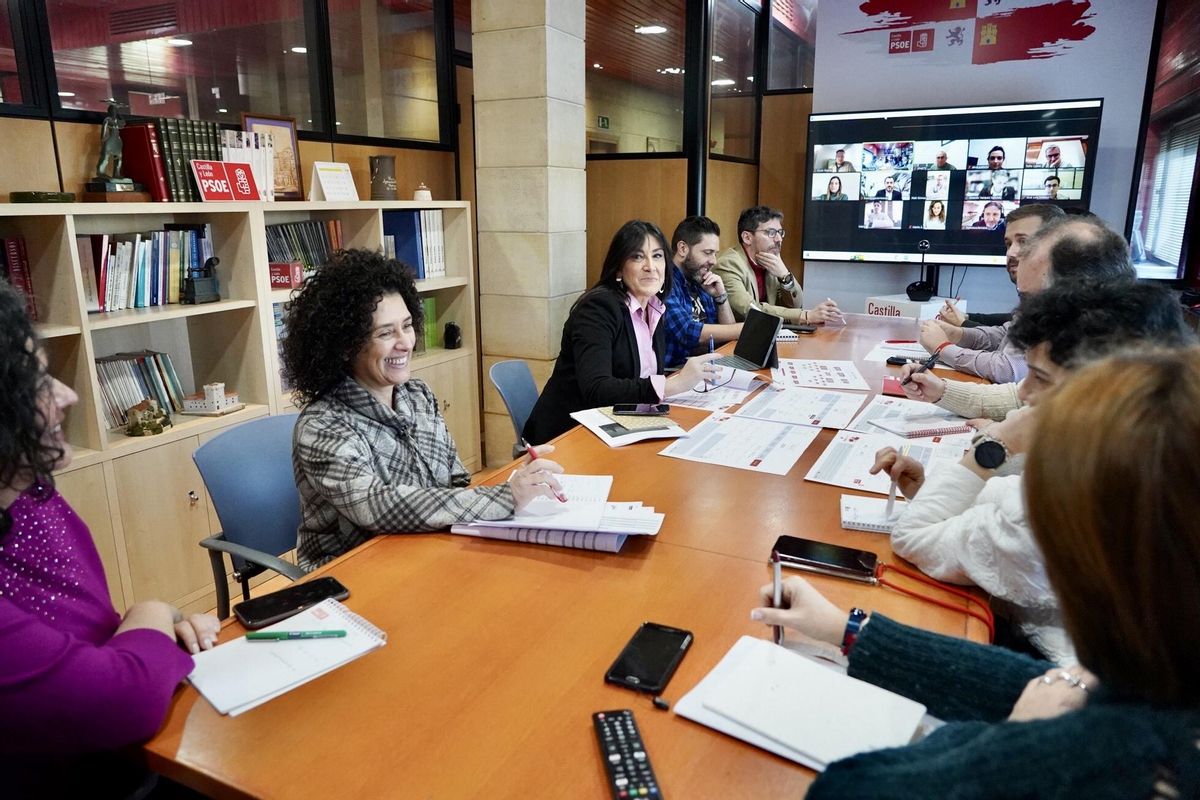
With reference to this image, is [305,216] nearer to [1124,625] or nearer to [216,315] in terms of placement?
[216,315]

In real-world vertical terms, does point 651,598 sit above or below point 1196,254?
below

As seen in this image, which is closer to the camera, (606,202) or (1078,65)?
(1078,65)

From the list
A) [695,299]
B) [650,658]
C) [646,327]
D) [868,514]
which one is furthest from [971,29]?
[650,658]

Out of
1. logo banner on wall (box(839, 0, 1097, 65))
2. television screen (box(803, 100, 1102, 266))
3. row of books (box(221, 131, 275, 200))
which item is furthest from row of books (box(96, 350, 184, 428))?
logo banner on wall (box(839, 0, 1097, 65))

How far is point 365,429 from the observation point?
1780 mm

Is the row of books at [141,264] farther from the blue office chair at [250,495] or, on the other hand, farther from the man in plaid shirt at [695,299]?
the man in plaid shirt at [695,299]

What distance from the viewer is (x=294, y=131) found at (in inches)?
130

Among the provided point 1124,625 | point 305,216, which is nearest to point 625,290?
point 305,216

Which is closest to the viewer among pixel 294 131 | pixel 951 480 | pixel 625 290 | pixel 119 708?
pixel 119 708

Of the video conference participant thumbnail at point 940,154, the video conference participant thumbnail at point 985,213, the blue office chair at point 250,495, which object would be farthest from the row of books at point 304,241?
the video conference participant thumbnail at point 985,213

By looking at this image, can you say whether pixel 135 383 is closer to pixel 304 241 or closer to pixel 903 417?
pixel 304 241

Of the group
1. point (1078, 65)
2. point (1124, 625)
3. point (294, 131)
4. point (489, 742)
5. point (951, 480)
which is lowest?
point (489, 742)

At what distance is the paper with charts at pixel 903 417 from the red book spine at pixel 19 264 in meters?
2.56

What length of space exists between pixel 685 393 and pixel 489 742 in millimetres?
Answer: 1856
